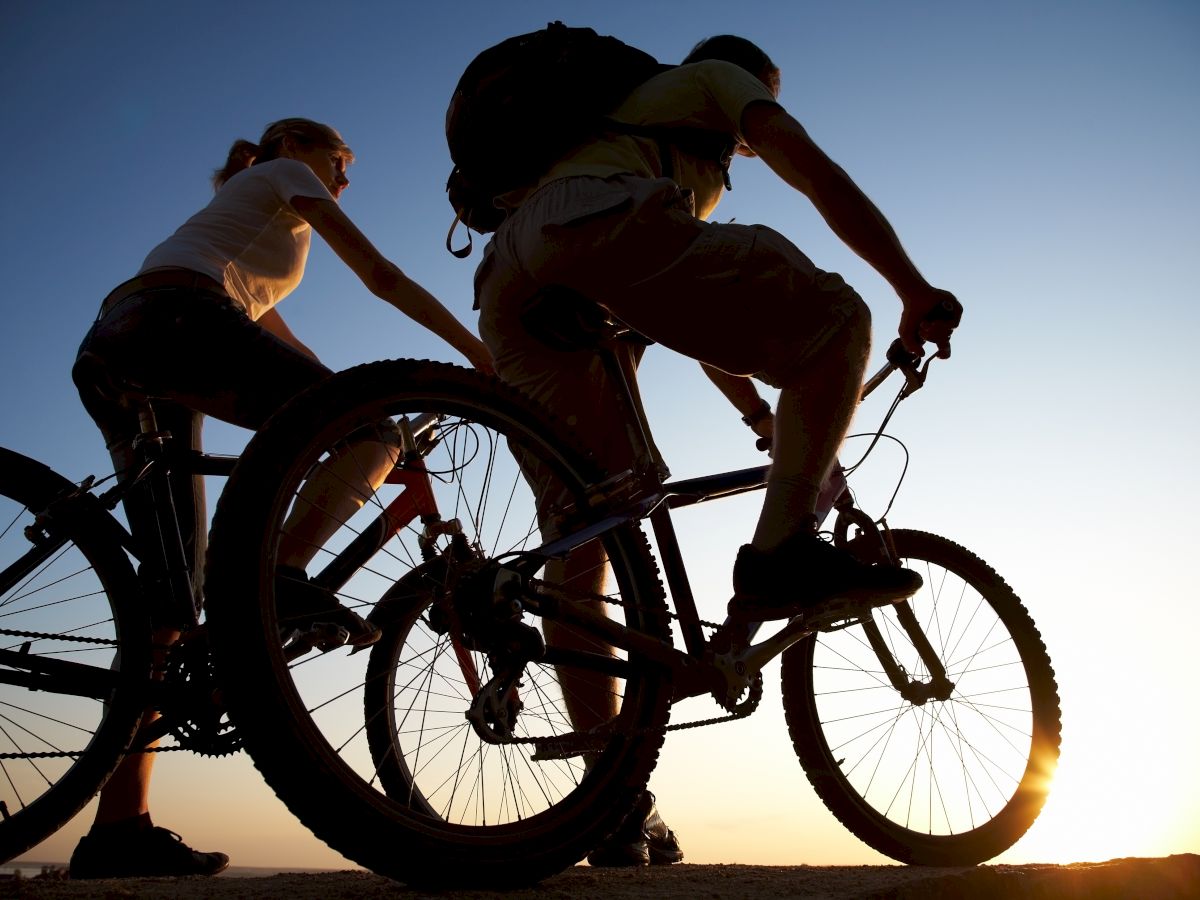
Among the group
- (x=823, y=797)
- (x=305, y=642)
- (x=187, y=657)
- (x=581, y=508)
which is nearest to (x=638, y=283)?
(x=581, y=508)

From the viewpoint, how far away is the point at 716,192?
261cm

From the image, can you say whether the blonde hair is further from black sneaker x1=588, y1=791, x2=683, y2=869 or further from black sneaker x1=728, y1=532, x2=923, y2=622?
black sneaker x1=588, y1=791, x2=683, y2=869

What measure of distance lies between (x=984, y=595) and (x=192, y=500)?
2.60 meters

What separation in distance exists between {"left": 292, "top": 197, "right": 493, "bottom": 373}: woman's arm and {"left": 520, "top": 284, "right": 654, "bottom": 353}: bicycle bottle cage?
0.46 m

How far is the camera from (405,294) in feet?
8.93

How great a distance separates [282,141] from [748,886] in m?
2.78

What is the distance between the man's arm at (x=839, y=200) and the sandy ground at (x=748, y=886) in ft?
4.41

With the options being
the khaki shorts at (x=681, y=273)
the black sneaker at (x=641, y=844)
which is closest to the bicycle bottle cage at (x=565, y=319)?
the khaki shorts at (x=681, y=273)

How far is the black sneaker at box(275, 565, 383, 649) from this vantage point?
7.24ft

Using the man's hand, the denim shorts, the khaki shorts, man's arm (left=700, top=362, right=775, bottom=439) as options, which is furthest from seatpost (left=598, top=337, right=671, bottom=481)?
man's arm (left=700, top=362, right=775, bottom=439)

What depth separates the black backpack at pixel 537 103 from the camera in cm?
235

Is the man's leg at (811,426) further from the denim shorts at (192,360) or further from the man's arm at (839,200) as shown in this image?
the denim shorts at (192,360)

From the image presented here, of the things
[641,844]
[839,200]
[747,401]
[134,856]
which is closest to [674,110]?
[839,200]

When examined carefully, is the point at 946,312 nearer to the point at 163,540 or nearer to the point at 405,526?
the point at 405,526
